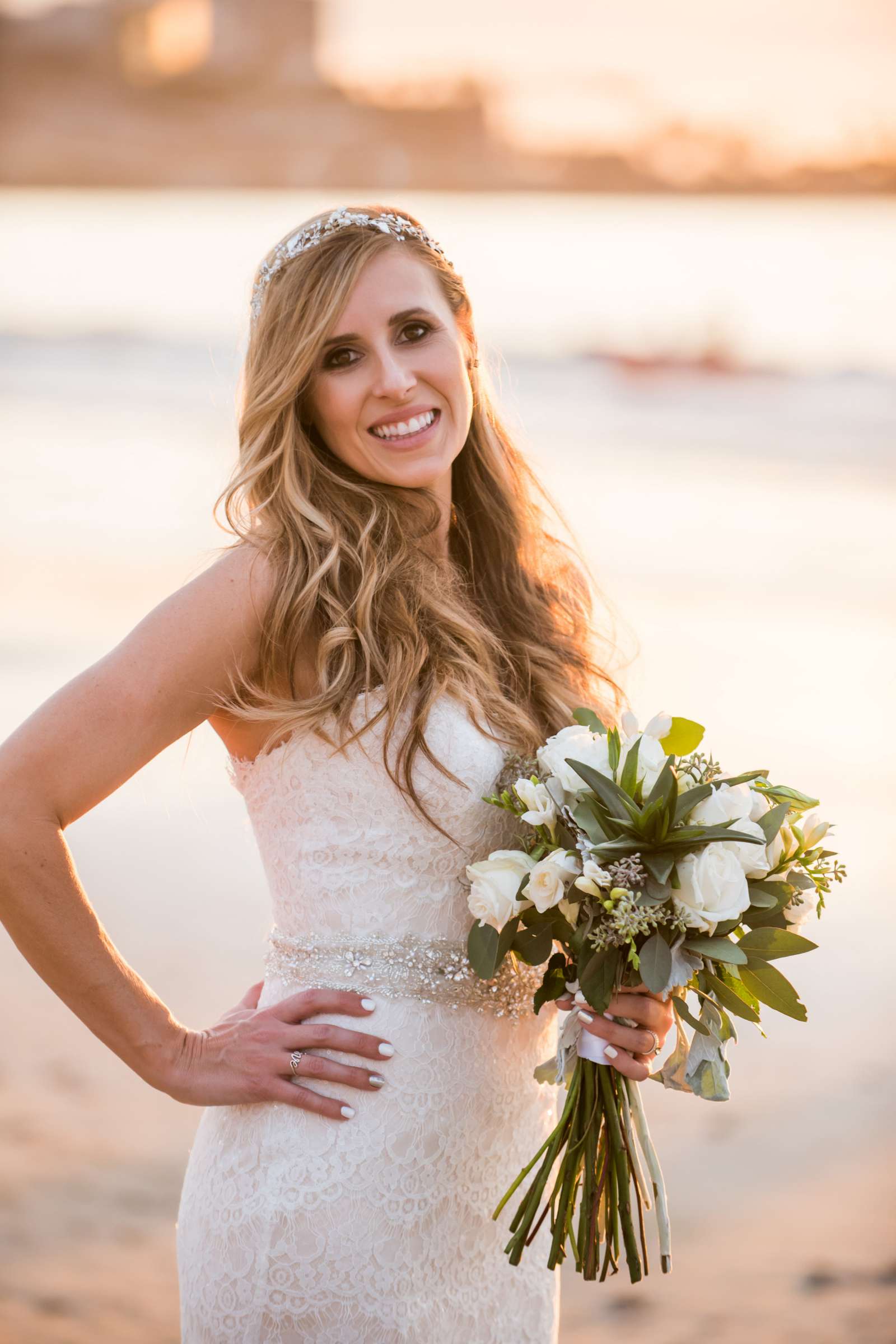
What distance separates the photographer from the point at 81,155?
1558 centimetres

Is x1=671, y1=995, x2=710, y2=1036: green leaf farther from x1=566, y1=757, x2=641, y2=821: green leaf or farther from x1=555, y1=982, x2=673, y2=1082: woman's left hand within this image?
x1=566, y1=757, x2=641, y2=821: green leaf

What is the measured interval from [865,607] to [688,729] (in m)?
7.97

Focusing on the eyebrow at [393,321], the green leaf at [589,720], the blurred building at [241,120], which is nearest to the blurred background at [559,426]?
the blurred building at [241,120]

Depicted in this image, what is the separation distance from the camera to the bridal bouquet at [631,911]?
1.75 m

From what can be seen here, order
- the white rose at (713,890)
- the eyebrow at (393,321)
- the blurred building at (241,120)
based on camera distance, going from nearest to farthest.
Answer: the white rose at (713,890) → the eyebrow at (393,321) → the blurred building at (241,120)

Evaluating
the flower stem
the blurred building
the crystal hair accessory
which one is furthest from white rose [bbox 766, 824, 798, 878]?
the blurred building

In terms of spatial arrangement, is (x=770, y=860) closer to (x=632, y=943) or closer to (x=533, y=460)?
(x=632, y=943)

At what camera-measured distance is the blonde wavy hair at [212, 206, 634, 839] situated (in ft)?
6.71

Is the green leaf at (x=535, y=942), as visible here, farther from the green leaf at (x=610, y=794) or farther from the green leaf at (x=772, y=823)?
the green leaf at (x=772, y=823)

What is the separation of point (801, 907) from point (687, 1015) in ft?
0.72

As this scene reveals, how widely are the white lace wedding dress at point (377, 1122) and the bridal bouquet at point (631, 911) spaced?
110 mm

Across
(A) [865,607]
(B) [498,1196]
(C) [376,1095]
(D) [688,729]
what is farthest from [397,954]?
(A) [865,607]

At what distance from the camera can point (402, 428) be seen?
7.54ft

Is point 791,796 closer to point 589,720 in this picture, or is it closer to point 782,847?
point 782,847
